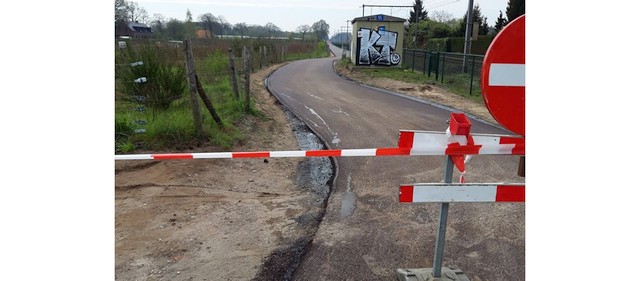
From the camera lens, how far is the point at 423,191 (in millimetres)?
2576

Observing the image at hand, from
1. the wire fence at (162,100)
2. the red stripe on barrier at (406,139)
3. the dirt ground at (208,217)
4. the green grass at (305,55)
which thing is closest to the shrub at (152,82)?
the wire fence at (162,100)

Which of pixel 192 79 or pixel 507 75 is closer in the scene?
pixel 507 75

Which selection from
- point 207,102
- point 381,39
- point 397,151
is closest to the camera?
point 397,151

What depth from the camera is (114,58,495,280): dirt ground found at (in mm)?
3428

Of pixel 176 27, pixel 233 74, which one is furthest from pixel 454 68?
pixel 176 27

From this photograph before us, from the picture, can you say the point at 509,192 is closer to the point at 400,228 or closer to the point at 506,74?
the point at 506,74

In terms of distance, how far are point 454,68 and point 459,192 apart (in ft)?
58.1

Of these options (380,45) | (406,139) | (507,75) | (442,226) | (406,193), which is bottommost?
(442,226)

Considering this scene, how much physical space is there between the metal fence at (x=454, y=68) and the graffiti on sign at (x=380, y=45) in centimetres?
276

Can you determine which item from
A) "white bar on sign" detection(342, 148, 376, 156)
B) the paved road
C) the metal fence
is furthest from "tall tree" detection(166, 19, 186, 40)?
"white bar on sign" detection(342, 148, 376, 156)

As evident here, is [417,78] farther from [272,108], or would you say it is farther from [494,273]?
[494,273]

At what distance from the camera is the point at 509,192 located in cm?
259

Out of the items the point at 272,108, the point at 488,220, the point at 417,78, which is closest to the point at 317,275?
the point at 488,220

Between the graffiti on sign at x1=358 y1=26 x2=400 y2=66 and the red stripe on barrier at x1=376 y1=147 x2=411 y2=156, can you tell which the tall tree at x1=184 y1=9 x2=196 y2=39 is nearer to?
the graffiti on sign at x1=358 y1=26 x2=400 y2=66
